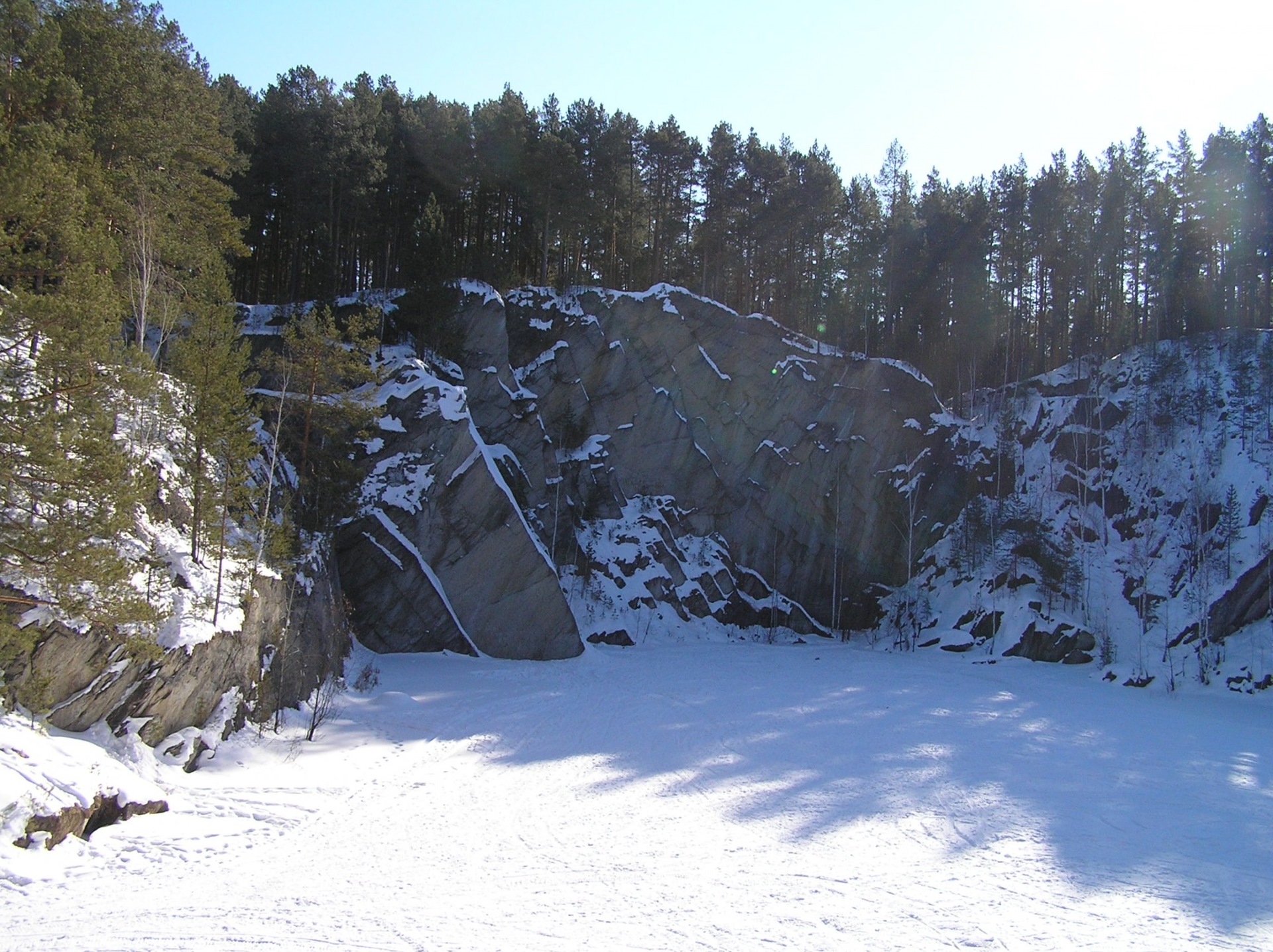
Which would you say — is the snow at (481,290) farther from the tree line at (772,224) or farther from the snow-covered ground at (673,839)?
the snow-covered ground at (673,839)

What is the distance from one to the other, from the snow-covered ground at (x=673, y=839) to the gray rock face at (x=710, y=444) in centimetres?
1584

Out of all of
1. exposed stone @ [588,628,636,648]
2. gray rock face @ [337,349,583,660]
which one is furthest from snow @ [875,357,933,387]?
gray rock face @ [337,349,583,660]

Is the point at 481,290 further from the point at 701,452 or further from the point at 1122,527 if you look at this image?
the point at 1122,527

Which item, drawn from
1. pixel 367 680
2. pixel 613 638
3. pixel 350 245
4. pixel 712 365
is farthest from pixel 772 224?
pixel 367 680

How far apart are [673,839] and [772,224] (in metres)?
38.4

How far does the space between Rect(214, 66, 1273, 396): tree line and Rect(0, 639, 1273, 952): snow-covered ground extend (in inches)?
931

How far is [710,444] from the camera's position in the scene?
3659 centimetres

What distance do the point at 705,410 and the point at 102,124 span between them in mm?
26071

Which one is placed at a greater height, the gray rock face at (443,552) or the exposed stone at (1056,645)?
the gray rock face at (443,552)

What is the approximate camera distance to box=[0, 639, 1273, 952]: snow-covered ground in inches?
260

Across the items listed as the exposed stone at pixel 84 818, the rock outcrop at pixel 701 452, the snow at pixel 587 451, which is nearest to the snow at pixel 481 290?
the rock outcrop at pixel 701 452

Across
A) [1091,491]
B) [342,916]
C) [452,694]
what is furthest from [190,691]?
[1091,491]

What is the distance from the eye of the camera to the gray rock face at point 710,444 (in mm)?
32062

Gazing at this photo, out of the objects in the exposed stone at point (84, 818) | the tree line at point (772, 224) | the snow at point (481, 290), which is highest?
the tree line at point (772, 224)
